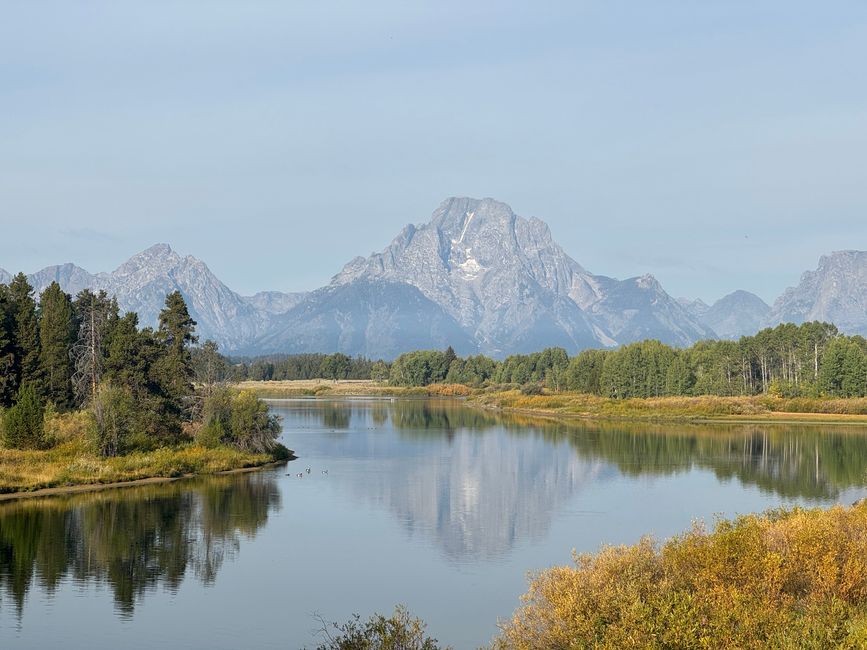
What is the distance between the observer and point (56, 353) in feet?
281

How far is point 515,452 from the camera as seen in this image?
10006 cm

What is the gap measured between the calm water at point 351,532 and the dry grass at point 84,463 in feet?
11.1

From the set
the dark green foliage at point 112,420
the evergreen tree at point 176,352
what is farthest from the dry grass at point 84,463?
the evergreen tree at point 176,352

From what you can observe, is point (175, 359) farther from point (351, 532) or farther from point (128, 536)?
point (128, 536)

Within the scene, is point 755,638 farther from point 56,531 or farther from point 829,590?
point 56,531

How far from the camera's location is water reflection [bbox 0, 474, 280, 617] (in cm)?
4188

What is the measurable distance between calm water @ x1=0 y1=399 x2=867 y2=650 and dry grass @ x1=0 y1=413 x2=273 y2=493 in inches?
133

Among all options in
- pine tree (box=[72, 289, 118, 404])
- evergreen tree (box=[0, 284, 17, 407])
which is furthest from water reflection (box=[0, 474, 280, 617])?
pine tree (box=[72, 289, 118, 404])

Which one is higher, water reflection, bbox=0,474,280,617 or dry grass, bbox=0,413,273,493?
dry grass, bbox=0,413,273,493

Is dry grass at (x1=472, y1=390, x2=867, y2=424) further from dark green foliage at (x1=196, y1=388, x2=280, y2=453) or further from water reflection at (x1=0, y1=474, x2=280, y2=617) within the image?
water reflection at (x1=0, y1=474, x2=280, y2=617)

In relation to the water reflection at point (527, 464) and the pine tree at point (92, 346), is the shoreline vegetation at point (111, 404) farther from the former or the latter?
the water reflection at point (527, 464)

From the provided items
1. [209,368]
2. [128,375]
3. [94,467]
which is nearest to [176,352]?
[209,368]

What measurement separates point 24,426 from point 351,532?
102ft

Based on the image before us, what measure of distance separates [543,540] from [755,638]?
30885 mm
